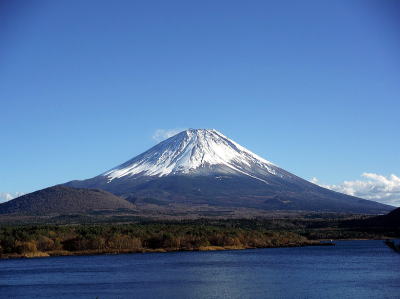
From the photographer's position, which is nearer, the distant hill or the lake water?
the lake water

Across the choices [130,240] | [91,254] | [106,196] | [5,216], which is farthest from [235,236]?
[106,196]

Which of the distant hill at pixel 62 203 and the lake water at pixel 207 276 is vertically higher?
the distant hill at pixel 62 203

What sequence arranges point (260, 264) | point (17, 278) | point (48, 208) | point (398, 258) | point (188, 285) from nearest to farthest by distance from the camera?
point (188, 285) < point (17, 278) < point (260, 264) < point (398, 258) < point (48, 208)

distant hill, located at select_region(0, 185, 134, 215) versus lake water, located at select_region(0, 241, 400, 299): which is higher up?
distant hill, located at select_region(0, 185, 134, 215)

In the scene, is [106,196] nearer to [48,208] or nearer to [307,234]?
[48,208]

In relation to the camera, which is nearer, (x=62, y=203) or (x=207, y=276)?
(x=207, y=276)
